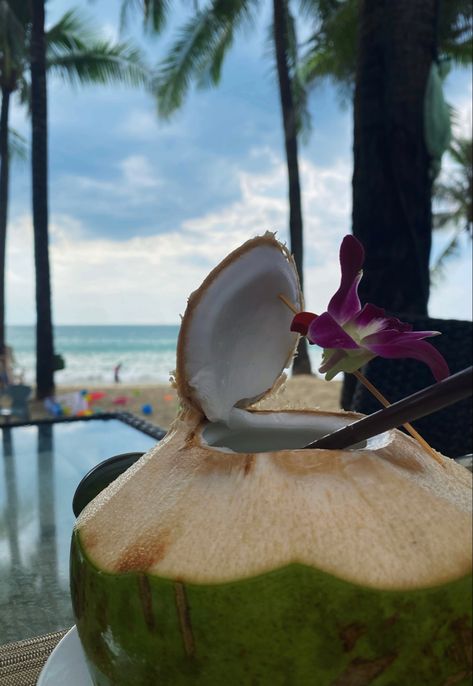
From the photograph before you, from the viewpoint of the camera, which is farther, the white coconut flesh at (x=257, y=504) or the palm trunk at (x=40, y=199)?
the palm trunk at (x=40, y=199)

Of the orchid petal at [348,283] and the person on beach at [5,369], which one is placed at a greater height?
the orchid petal at [348,283]

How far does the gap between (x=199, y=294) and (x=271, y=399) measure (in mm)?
223

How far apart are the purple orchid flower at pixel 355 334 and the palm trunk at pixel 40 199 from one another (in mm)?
7448

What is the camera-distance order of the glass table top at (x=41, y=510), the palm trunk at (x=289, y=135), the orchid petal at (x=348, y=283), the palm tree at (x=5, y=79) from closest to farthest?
1. the orchid petal at (x=348, y=283)
2. the glass table top at (x=41, y=510)
3. the palm trunk at (x=289, y=135)
4. the palm tree at (x=5, y=79)

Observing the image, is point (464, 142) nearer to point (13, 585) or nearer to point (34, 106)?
point (34, 106)

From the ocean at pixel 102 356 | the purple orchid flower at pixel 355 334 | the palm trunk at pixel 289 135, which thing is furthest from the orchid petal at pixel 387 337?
the ocean at pixel 102 356

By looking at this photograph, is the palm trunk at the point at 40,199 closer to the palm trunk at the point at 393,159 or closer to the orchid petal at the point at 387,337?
the palm trunk at the point at 393,159

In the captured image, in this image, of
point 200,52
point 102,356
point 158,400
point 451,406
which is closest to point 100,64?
point 200,52

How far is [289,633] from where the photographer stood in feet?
1.21

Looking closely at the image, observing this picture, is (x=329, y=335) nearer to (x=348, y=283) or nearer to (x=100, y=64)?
(x=348, y=283)

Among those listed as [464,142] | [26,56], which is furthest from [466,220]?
[26,56]

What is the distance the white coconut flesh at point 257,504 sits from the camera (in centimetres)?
38

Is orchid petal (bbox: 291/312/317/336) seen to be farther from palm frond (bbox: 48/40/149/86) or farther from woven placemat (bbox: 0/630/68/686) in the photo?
palm frond (bbox: 48/40/149/86)

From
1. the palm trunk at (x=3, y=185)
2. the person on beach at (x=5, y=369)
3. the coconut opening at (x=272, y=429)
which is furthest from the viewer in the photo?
the palm trunk at (x=3, y=185)
